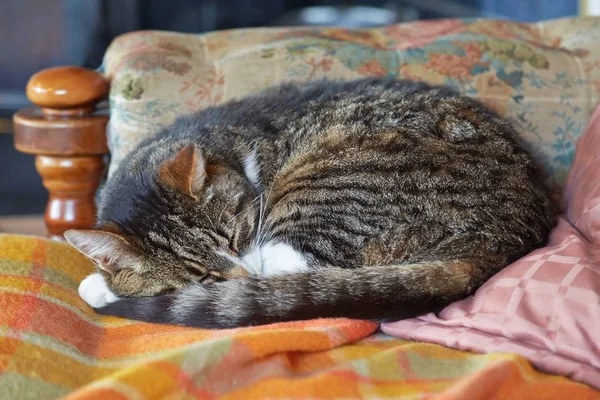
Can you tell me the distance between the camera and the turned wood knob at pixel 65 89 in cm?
179

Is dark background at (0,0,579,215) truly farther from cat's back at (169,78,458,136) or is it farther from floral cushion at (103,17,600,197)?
cat's back at (169,78,458,136)

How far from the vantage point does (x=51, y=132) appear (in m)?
1.80

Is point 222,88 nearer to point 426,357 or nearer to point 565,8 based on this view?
point 426,357

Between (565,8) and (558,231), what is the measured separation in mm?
2261

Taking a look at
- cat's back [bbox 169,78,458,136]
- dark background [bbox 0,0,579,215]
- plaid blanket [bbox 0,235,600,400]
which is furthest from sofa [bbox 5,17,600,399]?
dark background [bbox 0,0,579,215]

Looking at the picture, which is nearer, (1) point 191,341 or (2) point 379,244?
(1) point 191,341

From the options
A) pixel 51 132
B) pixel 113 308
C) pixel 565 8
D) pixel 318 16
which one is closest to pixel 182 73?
pixel 51 132

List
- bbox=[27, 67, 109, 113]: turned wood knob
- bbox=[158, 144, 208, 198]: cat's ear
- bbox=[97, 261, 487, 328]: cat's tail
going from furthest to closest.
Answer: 1. bbox=[27, 67, 109, 113]: turned wood knob
2. bbox=[158, 144, 208, 198]: cat's ear
3. bbox=[97, 261, 487, 328]: cat's tail

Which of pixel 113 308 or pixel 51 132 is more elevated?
pixel 51 132

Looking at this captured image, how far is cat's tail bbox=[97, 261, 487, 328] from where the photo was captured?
1196 mm

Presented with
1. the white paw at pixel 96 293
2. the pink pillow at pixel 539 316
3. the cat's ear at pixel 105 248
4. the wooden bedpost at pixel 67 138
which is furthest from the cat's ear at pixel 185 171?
the wooden bedpost at pixel 67 138

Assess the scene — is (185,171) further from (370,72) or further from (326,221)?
(370,72)

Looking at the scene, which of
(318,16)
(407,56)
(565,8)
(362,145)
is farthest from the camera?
(318,16)

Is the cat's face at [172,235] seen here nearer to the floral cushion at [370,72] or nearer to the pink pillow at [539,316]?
the pink pillow at [539,316]
